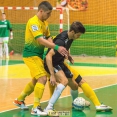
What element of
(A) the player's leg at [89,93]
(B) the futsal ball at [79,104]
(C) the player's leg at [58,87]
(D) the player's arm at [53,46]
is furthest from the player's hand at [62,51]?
(B) the futsal ball at [79,104]

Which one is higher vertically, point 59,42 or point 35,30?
point 35,30

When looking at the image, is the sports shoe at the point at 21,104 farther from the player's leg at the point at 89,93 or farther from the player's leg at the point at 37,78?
the player's leg at the point at 89,93

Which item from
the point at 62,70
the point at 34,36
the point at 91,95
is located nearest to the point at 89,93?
the point at 91,95

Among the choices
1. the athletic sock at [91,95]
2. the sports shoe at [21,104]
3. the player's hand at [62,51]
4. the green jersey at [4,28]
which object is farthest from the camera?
the green jersey at [4,28]

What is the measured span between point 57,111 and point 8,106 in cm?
106

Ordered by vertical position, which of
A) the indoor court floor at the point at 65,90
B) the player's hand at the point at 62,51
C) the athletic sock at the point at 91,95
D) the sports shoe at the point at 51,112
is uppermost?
the player's hand at the point at 62,51

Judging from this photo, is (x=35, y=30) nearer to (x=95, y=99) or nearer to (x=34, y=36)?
(x=34, y=36)

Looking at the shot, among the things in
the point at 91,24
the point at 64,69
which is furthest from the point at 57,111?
the point at 91,24

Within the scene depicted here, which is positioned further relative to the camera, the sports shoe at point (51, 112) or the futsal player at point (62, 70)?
the futsal player at point (62, 70)

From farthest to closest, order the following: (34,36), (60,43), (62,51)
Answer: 1. (60,43)
2. (34,36)
3. (62,51)

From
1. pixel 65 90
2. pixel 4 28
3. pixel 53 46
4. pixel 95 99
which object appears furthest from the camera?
pixel 4 28

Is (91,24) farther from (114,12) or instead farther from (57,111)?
(57,111)

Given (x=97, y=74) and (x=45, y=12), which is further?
(x=97, y=74)

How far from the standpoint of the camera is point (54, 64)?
741 centimetres
